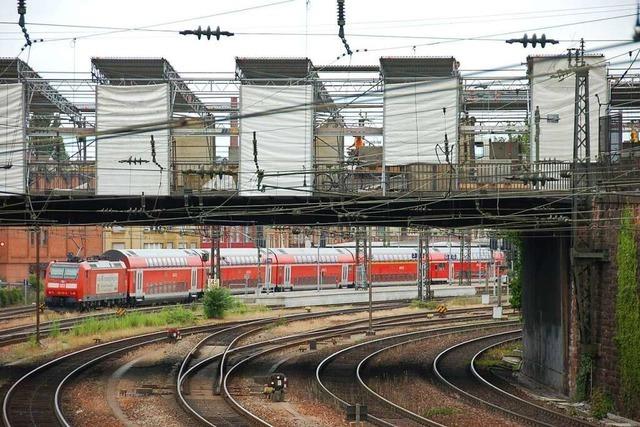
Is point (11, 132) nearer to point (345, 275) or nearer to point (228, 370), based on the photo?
point (228, 370)

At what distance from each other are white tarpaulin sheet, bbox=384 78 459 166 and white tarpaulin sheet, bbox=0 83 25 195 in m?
9.87

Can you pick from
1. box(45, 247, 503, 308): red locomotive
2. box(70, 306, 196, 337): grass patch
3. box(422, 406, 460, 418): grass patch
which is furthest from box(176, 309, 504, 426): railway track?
box(45, 247, 503, 308): red locomotive

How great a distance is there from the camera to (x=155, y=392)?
24109mm

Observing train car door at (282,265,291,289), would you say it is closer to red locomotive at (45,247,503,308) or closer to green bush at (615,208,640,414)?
red locomotive at (45,247,503,308)

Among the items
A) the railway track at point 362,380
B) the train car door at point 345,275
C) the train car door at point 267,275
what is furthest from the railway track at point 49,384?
the train car door at point 345,275

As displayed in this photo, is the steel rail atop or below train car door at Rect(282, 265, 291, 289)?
below

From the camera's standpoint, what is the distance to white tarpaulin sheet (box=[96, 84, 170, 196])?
27.1 m

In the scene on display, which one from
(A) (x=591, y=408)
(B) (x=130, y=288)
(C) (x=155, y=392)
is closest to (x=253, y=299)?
(B) (x=130, y=288)

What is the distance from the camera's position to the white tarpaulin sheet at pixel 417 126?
2702 cm

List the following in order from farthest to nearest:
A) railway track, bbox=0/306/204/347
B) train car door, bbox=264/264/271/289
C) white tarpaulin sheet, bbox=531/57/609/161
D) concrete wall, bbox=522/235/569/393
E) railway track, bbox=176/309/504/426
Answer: train car door, bbox=264/264/271/289 < railway track, bbox=0/306/204/347 < white tarpaulin sheet, bbox=531/57/609/161 < concrete wall, bbox=522/235/569/393 < railway track, bbox=176/309/504/426

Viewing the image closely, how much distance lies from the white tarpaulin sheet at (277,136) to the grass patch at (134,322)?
13.8 meters

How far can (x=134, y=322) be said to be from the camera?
41.2 m

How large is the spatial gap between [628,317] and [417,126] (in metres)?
8.62

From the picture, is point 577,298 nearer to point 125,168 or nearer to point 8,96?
point 125,168
